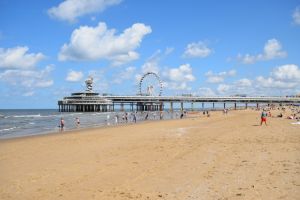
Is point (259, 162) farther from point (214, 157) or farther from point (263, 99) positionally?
point (263, 99)

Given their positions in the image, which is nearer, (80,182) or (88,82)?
(80,182)

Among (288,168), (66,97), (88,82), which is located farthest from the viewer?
(88,82)

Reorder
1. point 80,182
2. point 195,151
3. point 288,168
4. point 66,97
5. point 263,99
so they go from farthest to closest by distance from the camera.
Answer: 1. point 263,99
2. point 66,97
3. point 195,151
4. point 288,168
5. point 80,182

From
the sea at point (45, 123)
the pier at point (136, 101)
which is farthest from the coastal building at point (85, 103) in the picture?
the sea at point (45, 123)

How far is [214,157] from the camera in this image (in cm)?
1377

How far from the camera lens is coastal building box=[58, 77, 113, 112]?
12569 centimetres

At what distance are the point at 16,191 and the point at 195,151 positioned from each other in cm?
790

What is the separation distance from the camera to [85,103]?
412 ft

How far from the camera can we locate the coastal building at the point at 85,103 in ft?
412

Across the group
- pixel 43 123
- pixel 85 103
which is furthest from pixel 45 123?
pixel 85 103

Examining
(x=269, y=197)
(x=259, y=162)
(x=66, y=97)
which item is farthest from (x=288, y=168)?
(x=66, y=97)

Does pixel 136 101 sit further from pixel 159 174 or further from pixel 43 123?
pixel 159 174

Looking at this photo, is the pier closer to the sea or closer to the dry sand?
the sea

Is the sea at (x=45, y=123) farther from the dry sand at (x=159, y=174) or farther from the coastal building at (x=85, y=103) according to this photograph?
the coastal building at (x=85, y=103)
